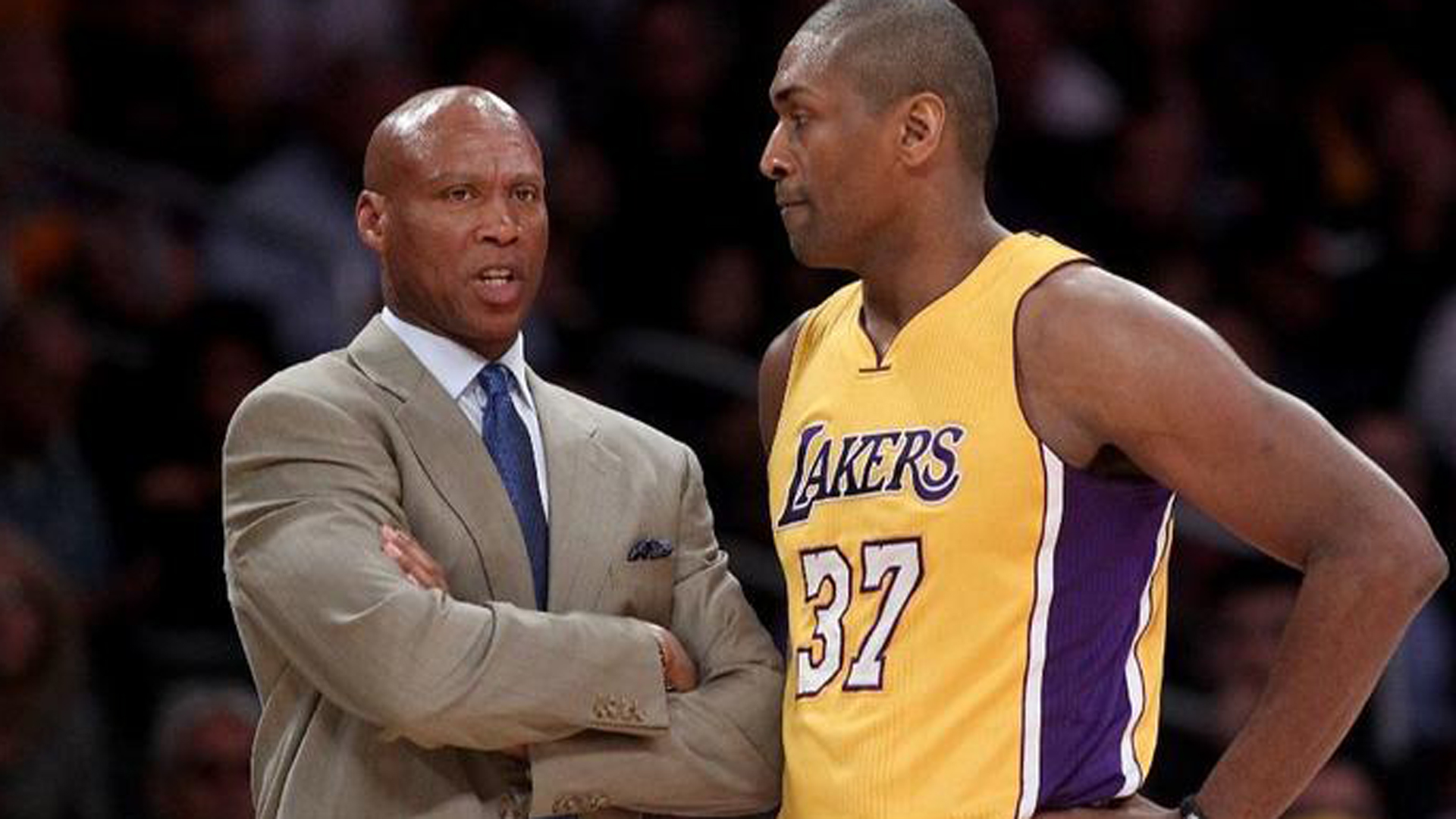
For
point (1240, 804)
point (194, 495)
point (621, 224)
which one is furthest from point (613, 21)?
point (1240, 804)

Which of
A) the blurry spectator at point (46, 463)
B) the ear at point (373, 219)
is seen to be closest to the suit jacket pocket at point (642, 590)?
the ear at point (373, 219)

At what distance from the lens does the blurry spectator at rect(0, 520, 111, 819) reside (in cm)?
729

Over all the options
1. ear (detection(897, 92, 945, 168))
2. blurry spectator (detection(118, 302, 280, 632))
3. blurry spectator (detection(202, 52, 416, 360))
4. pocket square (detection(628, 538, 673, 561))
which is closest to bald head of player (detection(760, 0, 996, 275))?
ear (detection(897, 92, 945, 168))

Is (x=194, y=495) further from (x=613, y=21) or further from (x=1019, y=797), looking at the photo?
(x=1019, y=797)

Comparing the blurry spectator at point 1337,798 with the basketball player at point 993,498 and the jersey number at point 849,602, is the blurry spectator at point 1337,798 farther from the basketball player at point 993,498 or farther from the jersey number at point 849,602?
the jersey number at point 849,602

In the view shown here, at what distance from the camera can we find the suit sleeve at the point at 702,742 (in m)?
4.43

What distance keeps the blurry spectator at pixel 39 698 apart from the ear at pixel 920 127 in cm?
366

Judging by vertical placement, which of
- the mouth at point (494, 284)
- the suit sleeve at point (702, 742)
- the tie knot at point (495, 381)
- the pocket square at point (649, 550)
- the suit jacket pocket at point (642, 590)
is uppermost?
the mouth at point (494, 284)

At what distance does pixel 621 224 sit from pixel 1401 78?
3.19 metres

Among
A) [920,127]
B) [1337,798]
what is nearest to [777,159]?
[920,127]

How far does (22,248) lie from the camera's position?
29.6 feet

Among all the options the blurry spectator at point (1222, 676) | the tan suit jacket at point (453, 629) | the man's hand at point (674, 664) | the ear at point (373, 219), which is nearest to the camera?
the tan suit jacket at point (453, 629)

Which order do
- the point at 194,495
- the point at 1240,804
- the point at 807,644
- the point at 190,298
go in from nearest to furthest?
the point at 1240,804, the point at 807,644, the point at 194,495, the point at 190,298

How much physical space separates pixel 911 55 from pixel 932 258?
12.8 inches
